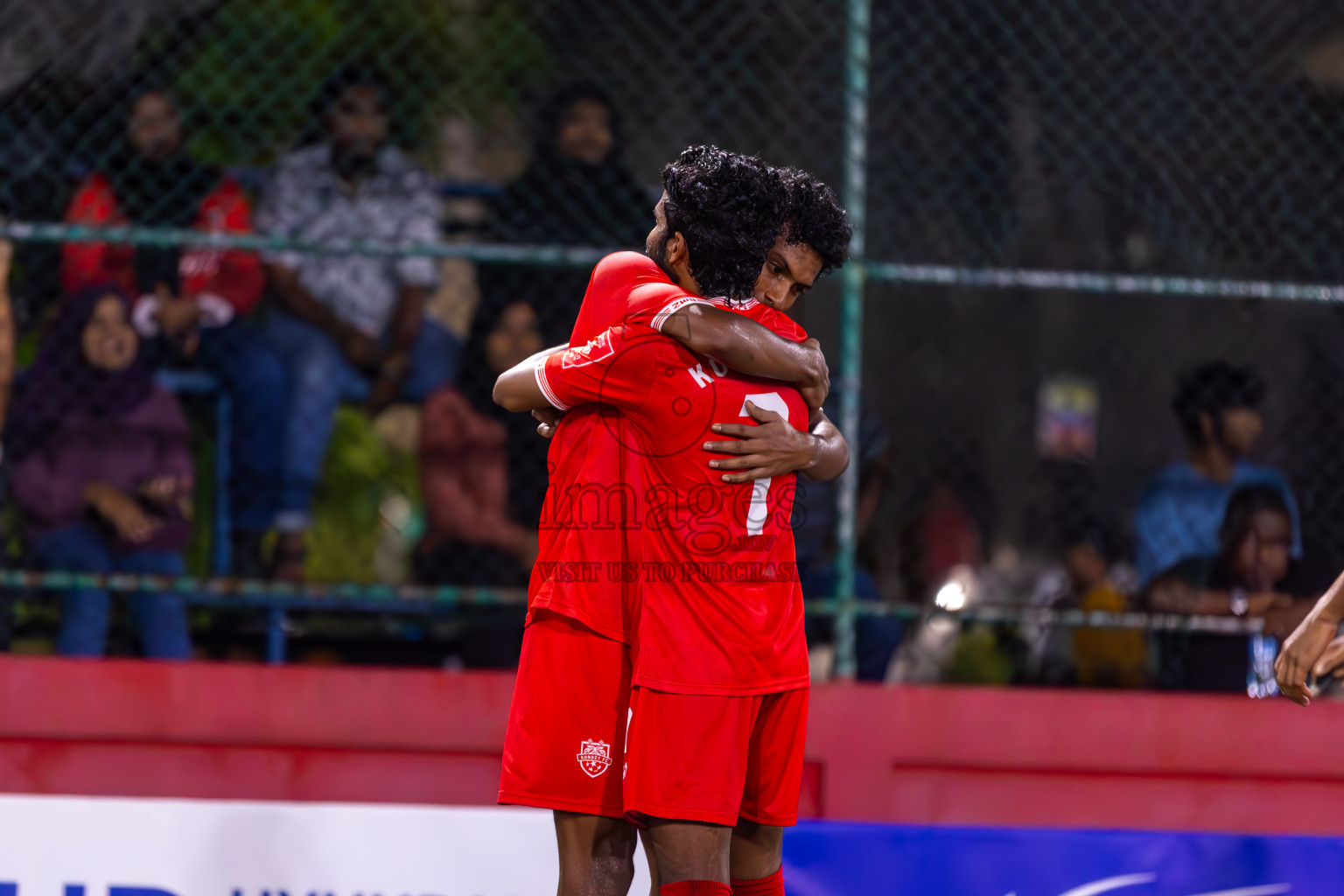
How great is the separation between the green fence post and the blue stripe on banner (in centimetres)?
69

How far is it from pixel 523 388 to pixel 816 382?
577mm

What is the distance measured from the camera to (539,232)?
5098mm

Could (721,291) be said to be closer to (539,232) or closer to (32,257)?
(539,232)

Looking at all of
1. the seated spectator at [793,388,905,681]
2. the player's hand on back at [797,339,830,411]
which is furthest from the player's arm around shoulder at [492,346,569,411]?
the seated spectator at [793,388,905,681]

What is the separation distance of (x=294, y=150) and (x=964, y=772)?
3.17 m

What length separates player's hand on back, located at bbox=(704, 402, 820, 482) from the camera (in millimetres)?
2664

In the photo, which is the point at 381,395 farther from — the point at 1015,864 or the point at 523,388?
the point at 1015,864

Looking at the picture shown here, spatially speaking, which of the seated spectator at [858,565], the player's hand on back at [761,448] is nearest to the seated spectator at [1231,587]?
the seated spectator at [858,565]

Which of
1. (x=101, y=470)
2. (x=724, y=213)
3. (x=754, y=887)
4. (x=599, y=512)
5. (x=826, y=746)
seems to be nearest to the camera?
(x=724, y=213)

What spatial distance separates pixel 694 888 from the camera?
2600 mm

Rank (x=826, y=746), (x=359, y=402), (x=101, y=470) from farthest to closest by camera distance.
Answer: (x=359, y=402)
(x=101, y=470)
(x=826, y=746)

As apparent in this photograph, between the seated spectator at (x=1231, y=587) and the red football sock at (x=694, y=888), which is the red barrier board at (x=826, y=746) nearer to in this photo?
the seated spectator at (x=1231, y=587)

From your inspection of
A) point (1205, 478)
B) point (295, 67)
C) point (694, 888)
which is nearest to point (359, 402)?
point (295, 67)

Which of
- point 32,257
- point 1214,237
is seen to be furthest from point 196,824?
point 1214,237
